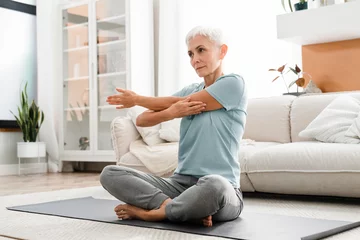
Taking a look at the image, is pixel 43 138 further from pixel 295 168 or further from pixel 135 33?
pixel 295 168

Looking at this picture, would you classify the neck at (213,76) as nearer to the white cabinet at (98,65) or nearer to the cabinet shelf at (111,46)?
the white cabinet at (98,65)

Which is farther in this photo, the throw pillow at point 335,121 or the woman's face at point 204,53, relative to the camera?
the throw pillow at point 335,121

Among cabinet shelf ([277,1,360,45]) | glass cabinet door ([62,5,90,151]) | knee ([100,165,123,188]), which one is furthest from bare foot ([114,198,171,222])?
glass cabinet door ([62,5,90,151])

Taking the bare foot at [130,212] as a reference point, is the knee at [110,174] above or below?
above

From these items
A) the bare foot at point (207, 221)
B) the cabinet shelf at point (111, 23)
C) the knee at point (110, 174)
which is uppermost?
the cabinet shelf at point (111, 23)

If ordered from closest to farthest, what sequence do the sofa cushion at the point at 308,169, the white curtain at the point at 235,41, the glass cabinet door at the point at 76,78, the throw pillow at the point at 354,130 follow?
1. the sofa cushion at the point at 308,169
2. the throw pillow at the point at 354,130
3. the white curtain at the point at 235,41
4. the glass cabinet door at the point at 76,78

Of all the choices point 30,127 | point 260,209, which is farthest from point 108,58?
point 260,209

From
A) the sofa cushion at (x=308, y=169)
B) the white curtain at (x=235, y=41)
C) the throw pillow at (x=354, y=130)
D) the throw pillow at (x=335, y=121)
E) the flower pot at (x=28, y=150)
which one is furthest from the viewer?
the flower pot at (x=28, y=150)

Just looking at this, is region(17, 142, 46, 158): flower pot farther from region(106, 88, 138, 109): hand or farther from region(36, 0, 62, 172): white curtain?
region(106, 88, 138, 109): hand

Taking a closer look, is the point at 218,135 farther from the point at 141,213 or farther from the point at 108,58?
the point at 108,58

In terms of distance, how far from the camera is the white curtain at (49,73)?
5930 millimetres

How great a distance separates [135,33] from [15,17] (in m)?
1.79

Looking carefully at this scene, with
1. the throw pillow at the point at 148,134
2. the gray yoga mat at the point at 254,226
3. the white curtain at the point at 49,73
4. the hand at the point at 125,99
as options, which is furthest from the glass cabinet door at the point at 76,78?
the hand at the point at 125,99

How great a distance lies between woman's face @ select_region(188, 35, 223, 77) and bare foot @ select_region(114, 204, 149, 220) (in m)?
0.61
